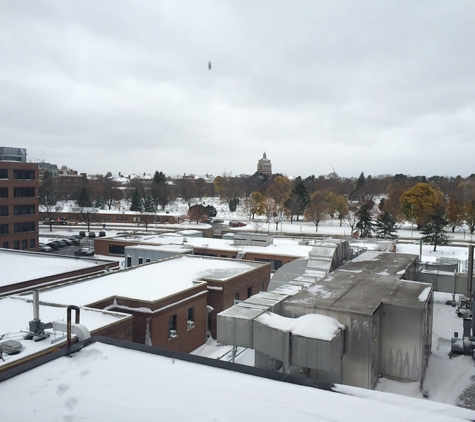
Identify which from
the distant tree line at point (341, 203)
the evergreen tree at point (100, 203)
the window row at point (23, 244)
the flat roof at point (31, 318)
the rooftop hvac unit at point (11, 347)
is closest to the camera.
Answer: the rooftop hvac unit at point (11, 347)

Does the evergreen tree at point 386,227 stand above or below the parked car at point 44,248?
above

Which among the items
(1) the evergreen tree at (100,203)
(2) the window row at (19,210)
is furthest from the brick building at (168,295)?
(1) the evergreen tree at (100,203)

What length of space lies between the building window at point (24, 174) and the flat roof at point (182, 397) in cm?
4182

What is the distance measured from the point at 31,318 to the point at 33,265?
513 inches

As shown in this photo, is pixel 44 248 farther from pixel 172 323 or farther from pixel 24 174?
pixel 172 323

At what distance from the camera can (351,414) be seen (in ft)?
21.9

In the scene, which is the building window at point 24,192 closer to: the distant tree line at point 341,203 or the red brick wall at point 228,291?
the distant tree line at point 341,203

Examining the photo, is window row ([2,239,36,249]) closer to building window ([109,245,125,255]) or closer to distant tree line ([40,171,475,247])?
building window ([109,245,125,255])

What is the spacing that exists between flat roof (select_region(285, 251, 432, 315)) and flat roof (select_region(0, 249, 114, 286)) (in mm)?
16012

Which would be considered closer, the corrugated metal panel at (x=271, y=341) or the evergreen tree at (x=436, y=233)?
the corrugated metal panel at (x=271, y=341)

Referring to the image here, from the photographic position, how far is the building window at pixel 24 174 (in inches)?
1759

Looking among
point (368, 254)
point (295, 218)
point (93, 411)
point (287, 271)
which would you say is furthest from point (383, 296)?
point (295, 218)

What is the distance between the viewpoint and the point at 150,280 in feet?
72.5

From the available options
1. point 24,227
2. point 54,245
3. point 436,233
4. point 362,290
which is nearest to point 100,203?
point 54,245
